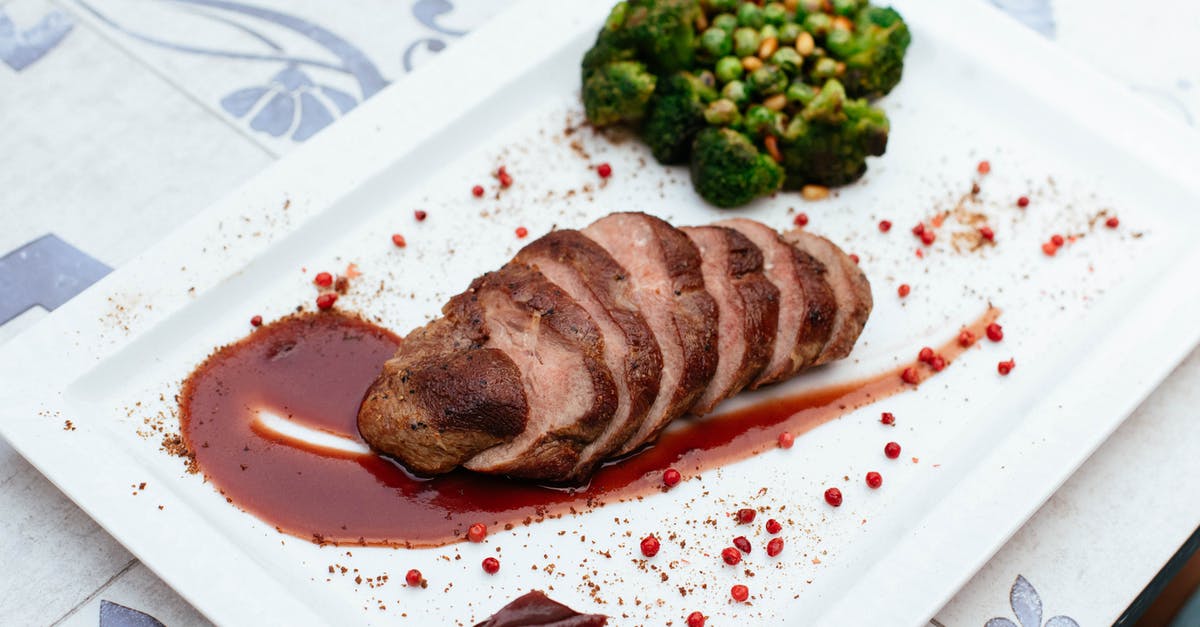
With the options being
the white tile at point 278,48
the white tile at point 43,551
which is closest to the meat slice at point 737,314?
the white tile at point 278,48

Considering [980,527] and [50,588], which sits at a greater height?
[980,527]

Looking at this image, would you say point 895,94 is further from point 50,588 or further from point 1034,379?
point 50,588

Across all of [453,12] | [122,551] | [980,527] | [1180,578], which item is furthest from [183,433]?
[1180,578]

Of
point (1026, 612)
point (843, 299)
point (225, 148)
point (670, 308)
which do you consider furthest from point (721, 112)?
point (1026, 612)

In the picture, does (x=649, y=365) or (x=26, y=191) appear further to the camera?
(x=26, y=191)

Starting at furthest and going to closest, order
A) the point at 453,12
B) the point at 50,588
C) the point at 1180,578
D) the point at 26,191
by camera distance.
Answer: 1. the point at 453,12
2. the point at 26,191
3. the point at 1180,578
4. the point at 50,588

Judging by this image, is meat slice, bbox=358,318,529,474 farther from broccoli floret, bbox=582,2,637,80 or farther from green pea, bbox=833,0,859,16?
green pea, bbox=833,0,859,16

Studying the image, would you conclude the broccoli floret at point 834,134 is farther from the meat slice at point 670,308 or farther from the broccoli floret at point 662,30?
the meat slice at point 670,308
